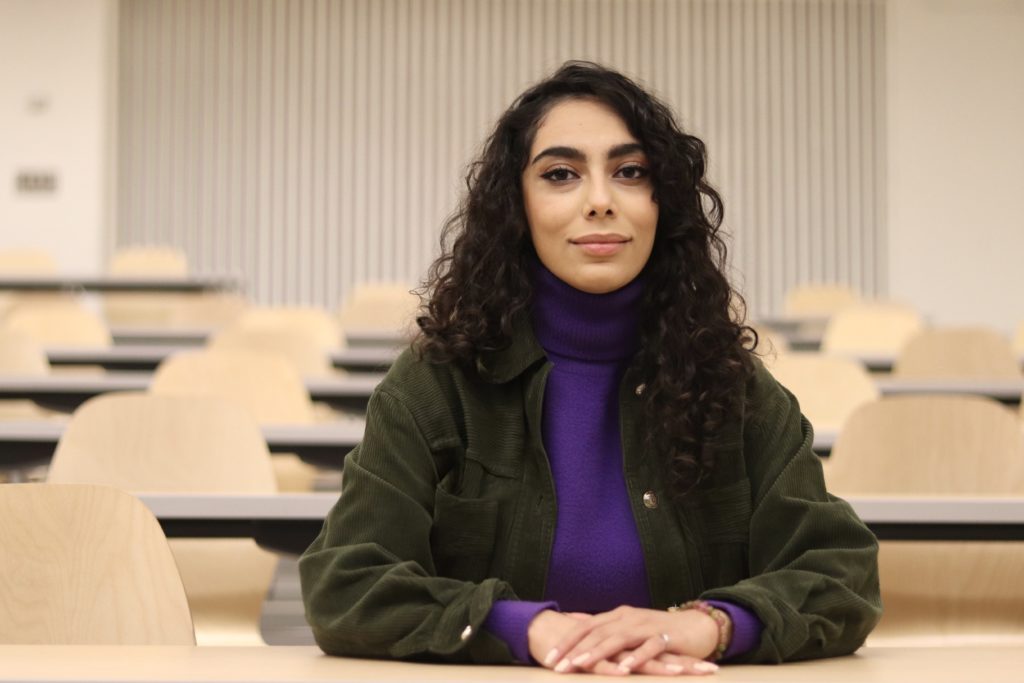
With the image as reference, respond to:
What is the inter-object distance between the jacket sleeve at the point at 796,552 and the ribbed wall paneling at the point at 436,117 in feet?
31.0

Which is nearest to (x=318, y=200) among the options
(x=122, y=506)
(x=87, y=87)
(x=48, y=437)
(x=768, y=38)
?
(x=87, y=87)

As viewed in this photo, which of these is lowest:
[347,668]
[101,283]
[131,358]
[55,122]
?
[347,668]

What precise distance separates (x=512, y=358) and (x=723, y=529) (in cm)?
33

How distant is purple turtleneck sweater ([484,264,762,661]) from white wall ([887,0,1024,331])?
9.72m

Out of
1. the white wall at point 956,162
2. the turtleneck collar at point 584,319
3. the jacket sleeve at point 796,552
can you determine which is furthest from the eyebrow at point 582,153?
the white wall at point 956,162

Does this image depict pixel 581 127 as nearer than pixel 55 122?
Yes

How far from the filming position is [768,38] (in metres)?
10.9

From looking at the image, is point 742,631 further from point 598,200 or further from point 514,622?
point 598,200

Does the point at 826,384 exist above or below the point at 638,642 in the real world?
above

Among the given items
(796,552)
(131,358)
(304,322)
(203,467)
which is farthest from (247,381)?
(304,322)

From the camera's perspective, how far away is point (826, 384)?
146 inches

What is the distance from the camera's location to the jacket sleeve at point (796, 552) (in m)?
1.40

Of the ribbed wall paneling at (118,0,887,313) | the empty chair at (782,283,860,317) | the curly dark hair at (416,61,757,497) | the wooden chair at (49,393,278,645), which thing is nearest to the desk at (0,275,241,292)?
the ribbed wall paneling at (118,0,887,313)

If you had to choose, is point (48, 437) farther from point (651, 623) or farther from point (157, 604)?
point (651, 623)
